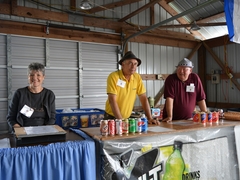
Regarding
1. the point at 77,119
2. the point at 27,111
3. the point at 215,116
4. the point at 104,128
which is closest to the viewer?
the point at 104,128

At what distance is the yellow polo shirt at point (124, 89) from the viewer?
254 centimetres

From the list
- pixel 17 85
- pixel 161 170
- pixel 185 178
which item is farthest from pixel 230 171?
pixel 17 85

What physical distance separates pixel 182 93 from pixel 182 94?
1 cm

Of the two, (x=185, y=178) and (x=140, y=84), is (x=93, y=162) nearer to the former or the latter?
(x=185, y=178)

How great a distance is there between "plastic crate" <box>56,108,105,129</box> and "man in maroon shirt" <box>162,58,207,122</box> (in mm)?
2050

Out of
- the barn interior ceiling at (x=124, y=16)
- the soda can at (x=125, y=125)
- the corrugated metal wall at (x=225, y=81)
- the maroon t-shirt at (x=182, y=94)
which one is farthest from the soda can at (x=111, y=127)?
the corrugated metal wall at (x=225, y=81)

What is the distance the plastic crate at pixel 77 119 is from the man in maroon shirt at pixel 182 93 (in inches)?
80.7

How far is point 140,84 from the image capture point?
2785 millimetres

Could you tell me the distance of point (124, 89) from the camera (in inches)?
103

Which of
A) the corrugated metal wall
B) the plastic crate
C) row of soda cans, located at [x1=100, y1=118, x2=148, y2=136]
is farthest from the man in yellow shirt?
the corrugated metal wall

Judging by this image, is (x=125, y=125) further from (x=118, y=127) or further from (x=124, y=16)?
(x=124, y=16)

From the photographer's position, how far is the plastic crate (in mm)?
4352

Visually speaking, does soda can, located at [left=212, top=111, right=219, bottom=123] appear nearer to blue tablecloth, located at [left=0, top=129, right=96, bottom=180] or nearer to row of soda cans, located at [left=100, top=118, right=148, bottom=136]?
row of soda cans, located at [left=100, top=118, right=148, bottom=136]

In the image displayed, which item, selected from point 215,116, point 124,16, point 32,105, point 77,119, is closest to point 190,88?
point 215,116
